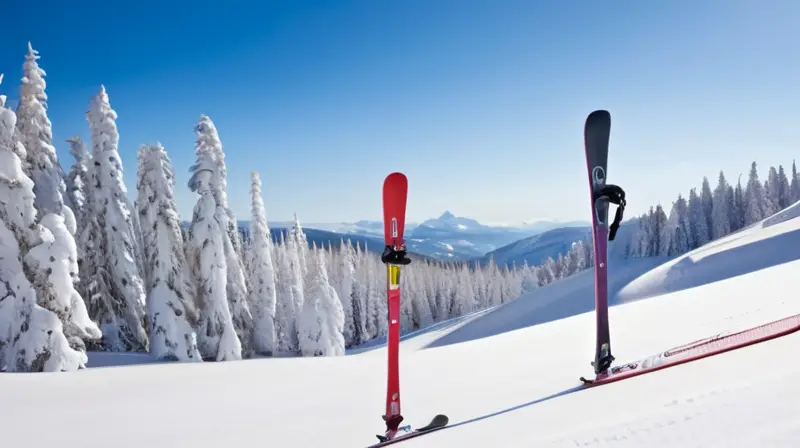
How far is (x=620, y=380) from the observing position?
5223 mm

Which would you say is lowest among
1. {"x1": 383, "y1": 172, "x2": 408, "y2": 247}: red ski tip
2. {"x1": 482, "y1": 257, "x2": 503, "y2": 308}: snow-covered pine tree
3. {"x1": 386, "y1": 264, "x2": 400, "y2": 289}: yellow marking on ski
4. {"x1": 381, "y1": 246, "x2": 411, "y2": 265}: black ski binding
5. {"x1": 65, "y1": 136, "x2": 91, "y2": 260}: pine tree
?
{"x1": 482, "y1": 257, "x2": 503, "y2": 308}: snow-covered pine tree

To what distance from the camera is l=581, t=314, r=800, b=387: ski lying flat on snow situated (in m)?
4.96

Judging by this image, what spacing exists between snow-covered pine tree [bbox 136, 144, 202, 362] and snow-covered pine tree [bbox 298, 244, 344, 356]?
34.1 feet

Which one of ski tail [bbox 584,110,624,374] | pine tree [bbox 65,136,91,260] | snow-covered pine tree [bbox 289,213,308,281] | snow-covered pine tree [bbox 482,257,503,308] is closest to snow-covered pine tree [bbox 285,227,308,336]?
snow-covered pine tree [bbox 289,213,308,281]

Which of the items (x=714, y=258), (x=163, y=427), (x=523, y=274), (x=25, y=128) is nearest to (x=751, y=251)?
(x=714, y=258)

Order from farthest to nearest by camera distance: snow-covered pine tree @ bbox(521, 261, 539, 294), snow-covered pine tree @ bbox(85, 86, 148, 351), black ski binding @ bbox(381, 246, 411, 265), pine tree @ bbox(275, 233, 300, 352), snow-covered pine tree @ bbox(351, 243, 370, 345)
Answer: snow-covered pine tree @ bbox(521, 261, 539, 294), snow-covered pine tree @ bbox(351, 243, 370, 345), pine tree @ bbox(275, 233, 300, 352), snow-covered pine tree @ bbox(85, 86, 148, 351), black ski binding @ bbox(381, 246, 411, 265)

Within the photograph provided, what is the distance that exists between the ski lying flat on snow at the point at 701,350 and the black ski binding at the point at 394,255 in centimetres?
275

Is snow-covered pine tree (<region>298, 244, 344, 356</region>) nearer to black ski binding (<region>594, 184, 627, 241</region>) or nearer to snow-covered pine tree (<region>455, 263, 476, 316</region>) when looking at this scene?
black ski binding (<region>594, 184, 627, 241</region>)

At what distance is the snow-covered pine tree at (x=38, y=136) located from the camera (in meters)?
18.0

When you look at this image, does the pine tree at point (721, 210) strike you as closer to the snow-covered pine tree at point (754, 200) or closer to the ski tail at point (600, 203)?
the snow-covered pine tree at point (754, 200)

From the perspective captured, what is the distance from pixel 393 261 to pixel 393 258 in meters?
0.04

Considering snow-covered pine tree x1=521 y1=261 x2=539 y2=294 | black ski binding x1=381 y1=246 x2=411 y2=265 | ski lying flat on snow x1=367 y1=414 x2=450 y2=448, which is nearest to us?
ski lying flat on snow x1=367 y1=414 x2=450 y2=448

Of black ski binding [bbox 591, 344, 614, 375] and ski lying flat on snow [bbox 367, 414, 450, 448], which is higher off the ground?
black ski binding [bbox 591, 344, 614, 375]

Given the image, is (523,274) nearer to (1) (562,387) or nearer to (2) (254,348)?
(2) (254,348)
